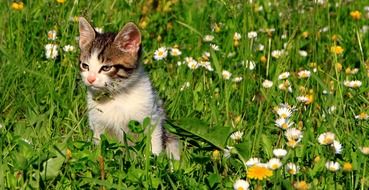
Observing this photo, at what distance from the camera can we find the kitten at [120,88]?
587cm

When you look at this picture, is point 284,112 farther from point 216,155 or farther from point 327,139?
point 216,155

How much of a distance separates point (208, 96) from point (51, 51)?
3.82 feet

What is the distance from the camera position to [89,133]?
583 centimetres

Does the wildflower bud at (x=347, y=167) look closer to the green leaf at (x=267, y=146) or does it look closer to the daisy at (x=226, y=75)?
the green leaf at (x=267, y=146)

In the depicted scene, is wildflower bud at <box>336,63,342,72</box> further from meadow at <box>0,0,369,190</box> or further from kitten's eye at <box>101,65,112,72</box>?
kitten's eye at <box>101,65,112,72</box>

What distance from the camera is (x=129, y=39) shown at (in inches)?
237

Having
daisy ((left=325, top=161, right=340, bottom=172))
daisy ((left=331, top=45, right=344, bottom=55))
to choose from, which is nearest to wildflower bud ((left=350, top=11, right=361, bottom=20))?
daisy ((left=331, top=45, right=344, bottom=55))

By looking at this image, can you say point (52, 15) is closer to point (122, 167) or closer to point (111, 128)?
point (111, 128)

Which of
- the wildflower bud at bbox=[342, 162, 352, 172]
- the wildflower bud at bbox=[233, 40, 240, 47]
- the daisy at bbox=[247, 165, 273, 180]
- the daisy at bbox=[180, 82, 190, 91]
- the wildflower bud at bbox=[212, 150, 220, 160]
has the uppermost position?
the wildflower bud at bbox=[233, 40, 240, 47]

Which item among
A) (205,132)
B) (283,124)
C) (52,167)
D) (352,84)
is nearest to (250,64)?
(352,84)

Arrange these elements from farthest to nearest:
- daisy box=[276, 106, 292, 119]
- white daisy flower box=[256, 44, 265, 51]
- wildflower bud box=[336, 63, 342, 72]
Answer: white daisy flower box=[256, 44, 265, 51], wildflower bud box=[336, 63, 342, 72], daisy box=[276, 106, 292, 119]

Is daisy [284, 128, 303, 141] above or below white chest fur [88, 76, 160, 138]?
below

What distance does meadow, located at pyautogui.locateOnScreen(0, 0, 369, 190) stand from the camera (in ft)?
15.8

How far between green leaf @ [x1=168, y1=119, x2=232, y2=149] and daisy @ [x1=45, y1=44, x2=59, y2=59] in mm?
1928
